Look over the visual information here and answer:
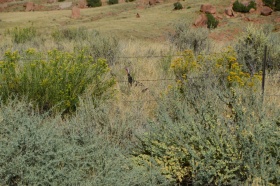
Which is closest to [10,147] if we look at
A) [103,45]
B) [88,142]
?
[88,142]

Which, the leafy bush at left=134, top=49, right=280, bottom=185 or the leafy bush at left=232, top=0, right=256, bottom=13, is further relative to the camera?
the leafy bush at left=232, top=0, right=256, bottom=13

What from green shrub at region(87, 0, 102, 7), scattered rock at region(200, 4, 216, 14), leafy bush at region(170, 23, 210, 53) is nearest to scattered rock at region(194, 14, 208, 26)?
scattered rock at region(200, 4, 216, 14)

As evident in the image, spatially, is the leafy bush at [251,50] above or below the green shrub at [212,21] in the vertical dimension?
above

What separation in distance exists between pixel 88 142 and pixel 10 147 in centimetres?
101

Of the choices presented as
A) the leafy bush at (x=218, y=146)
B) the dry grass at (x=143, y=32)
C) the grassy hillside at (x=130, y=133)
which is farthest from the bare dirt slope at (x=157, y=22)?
the leafy bush at (x=218, y=146)

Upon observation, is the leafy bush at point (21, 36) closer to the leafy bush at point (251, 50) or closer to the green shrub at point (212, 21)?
the leafy bush at point (251, 50)

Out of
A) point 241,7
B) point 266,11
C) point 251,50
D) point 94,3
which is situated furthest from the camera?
point 94,3

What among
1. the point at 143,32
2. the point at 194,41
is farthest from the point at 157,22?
the point at 194,41

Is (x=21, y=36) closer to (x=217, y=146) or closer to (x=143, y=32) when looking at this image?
(x=143, y=32)

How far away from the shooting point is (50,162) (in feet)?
13.4

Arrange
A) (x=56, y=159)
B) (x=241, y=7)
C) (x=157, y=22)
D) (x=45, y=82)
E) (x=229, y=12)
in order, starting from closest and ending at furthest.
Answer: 1. (x=56, y=159)
2. (x=45, y=82)
3. (x=157, y=22)
4. (x=229, y=12)
5. (x=241, y=7)

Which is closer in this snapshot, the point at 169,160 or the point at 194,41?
the point at 169,160

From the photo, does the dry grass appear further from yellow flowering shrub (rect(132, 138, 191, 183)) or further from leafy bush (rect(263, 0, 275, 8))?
leafy bush (rect(263, 0, 275, 8))

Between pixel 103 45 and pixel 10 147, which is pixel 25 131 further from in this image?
pixel 103 45
